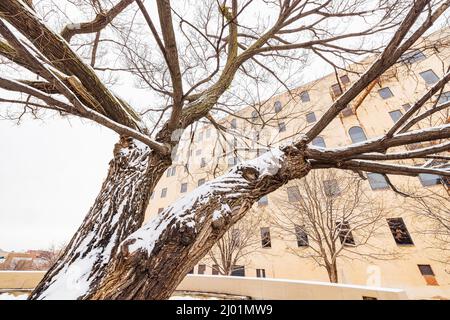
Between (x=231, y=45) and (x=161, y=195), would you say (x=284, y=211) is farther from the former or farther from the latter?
(x=161, y=195)

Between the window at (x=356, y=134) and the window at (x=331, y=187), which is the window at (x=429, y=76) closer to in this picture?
the window at (x=356, y=134)

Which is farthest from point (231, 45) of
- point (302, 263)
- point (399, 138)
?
point (302, 263)

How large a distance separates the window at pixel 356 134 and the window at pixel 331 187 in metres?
5.36

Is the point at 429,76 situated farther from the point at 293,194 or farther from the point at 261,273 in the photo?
the point at 261,273

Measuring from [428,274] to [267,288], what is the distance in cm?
845

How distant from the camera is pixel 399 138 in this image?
193 cm

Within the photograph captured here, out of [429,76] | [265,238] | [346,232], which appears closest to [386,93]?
[429,76]

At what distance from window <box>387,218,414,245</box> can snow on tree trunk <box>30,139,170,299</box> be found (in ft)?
41.5

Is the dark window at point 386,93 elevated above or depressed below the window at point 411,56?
above

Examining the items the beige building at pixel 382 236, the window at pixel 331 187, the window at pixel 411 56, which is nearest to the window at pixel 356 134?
the beige building at pixel 382 236

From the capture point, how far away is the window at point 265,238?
13305 millimetres

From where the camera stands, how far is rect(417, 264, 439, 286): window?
29.5ft

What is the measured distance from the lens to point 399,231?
33.0 ft
